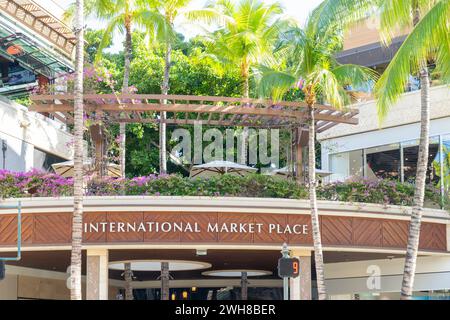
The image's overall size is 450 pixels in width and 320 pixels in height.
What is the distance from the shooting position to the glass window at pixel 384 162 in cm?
3155

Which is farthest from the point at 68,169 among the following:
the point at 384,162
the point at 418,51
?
the point at 418,51

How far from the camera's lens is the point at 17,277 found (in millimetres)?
29906

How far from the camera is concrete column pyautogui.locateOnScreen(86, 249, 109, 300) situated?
23453mm

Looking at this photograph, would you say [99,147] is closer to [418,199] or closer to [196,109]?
[196,109]

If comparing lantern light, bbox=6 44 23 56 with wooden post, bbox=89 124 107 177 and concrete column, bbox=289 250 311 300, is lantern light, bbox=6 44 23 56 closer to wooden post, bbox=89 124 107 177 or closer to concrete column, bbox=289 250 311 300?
wooden post, bbox=89 124 107 177

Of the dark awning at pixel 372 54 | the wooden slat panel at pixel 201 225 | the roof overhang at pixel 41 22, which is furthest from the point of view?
the dark awning at pixel 372 54

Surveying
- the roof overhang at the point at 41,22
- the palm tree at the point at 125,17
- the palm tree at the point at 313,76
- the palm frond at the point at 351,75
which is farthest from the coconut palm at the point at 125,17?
the palm frond at the point at 351,75

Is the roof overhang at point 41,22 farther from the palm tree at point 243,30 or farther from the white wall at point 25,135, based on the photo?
the palm tree at point 243,30

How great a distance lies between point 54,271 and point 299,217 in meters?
12.7

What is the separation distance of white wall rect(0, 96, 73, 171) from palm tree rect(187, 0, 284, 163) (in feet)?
24.2

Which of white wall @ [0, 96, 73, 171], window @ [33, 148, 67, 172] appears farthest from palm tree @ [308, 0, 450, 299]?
window @ [33, 148, 67, 172]

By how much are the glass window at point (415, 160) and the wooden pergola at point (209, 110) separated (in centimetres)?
494
